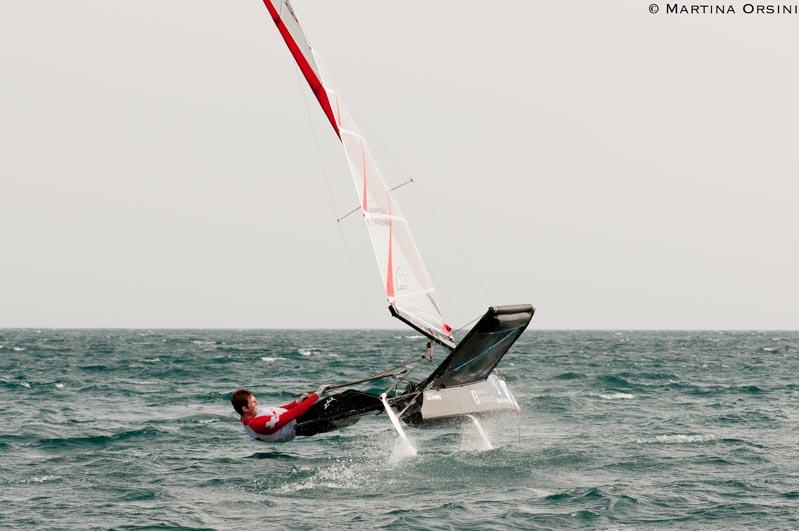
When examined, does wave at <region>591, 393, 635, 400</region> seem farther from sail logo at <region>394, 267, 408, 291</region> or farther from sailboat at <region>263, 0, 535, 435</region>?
sail logo at <region>394, 267, 408, 291</region>

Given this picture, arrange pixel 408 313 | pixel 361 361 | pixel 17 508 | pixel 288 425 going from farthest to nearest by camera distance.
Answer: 1. pixel 361 361
2. pixel 408 313
3. pixel 288 425
4. pixel 17 508

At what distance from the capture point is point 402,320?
13.1 metres

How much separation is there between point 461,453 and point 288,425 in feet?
12.6

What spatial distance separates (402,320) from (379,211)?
1.75m

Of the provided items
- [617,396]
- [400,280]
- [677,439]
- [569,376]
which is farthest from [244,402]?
[569,376]

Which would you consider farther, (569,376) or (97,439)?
(569,376)

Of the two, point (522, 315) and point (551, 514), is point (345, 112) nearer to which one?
point (522, 315)

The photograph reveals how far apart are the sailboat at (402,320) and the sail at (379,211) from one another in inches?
0.6

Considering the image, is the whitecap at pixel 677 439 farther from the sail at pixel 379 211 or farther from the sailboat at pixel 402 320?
the sail at pixel 379 211

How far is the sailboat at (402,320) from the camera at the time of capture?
504 inches

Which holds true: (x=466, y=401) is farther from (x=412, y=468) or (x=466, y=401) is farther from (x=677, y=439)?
(x=677, y=439)

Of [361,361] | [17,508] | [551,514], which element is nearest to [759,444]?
[551,514]

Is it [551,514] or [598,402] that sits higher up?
[551,514]

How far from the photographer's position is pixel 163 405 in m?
24.0
